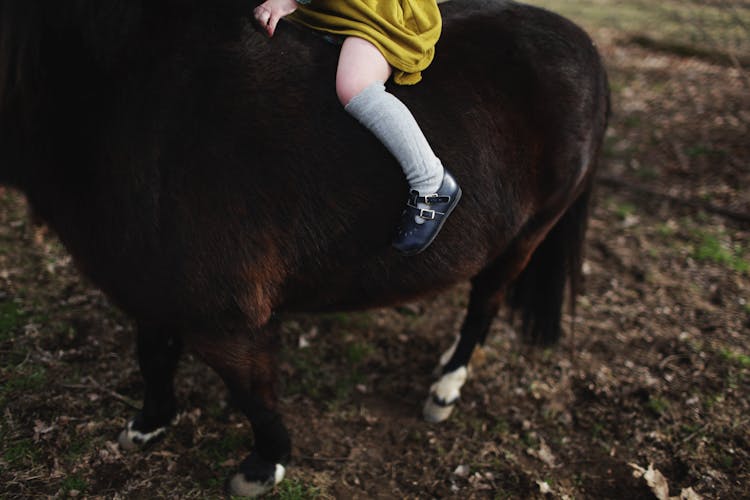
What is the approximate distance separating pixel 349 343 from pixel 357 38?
6.42 feet

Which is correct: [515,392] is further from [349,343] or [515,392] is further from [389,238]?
[389,238]

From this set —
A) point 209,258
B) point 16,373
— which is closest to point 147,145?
point 209,258

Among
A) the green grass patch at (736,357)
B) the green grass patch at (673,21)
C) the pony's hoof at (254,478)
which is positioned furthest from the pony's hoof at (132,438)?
the green grass patch at (673,21)

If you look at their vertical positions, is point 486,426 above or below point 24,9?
below

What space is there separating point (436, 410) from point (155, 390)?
141 cm

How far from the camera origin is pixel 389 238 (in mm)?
2055

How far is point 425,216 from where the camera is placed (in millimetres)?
1931

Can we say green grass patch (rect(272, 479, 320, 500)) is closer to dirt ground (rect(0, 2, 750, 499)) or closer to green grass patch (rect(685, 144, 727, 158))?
dirt ground (rect(0, 2, 750, 499))

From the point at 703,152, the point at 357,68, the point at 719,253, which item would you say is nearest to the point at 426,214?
the point at 357,68

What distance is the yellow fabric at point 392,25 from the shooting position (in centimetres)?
189

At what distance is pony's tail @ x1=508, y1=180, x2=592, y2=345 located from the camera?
9.97 feet

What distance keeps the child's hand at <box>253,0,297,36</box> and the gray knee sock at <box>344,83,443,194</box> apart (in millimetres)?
384

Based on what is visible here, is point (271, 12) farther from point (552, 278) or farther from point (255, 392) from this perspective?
point (552, 278)

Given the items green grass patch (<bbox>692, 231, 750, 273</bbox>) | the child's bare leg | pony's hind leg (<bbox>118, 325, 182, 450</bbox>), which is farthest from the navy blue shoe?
green grass patch (<bbox>692, 231, 750, 273</bbox>)
